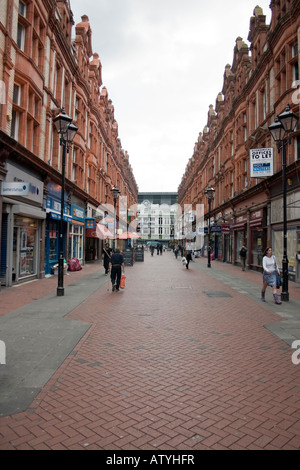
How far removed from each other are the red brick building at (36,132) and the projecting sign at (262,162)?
11.1 metres

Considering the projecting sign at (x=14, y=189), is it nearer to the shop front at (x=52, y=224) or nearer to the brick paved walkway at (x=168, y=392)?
the shop front at (x=52, y=224)

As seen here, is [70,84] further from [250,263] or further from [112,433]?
[112,433]

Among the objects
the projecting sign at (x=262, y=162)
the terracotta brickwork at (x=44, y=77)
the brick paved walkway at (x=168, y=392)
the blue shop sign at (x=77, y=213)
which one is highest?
the terracotta brickwork at (x=44, y=77)

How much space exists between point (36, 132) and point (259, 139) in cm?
1458

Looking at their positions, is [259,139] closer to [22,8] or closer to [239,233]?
[239,233]

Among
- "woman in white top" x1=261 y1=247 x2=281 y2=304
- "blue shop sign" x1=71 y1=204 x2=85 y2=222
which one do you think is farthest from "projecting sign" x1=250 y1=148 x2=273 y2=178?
"blue shop sign" x1=71 y1=204 x2=85 y2=222

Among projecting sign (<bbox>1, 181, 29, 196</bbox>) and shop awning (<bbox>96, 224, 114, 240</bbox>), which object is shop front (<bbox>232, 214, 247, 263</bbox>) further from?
projecting sign (<bbox>1, 181, 29, 196</bbox>)

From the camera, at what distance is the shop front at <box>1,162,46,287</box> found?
12.4 metres

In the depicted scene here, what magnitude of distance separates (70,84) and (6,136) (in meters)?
12.2

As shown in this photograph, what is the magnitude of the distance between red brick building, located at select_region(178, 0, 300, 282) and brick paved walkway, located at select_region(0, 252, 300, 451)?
439 inches

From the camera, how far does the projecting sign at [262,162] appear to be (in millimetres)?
17812

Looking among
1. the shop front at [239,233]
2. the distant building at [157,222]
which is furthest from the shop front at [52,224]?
the distant building at [157,222]

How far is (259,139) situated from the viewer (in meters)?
22.1
